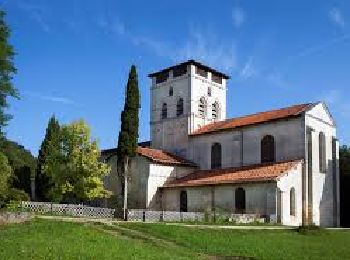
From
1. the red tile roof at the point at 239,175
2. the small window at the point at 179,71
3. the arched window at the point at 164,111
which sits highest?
the small window at the point at 179,71

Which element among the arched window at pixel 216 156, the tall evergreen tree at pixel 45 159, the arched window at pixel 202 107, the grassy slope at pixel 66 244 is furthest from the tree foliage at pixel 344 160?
the grassy slope at pixel 66 244

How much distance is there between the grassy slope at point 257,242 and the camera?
26172 millimetres

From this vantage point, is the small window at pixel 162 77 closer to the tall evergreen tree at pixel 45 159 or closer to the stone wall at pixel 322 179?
the tall evergreen tree at pixel 45 159

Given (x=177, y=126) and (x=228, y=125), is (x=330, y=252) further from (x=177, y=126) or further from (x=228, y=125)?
(x=177, y=126)

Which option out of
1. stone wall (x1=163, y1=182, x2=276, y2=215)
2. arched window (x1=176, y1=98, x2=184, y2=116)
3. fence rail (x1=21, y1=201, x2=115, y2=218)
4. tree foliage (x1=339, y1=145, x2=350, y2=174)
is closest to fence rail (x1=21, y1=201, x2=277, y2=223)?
fence rail (x1=21, y1=201, x2=115, y2=218)

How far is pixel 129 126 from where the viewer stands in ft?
146

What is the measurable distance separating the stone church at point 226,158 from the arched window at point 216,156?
0.11 meters

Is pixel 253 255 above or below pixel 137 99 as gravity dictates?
below

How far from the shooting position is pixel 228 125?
5675 cm

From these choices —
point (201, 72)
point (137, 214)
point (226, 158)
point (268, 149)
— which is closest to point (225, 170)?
point (226, 158)

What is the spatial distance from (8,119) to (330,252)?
917 inches

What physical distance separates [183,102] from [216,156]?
28.5 ft

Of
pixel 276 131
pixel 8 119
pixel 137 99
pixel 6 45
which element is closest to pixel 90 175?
pixel 137 99

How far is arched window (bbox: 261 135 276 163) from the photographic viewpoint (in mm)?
51750
